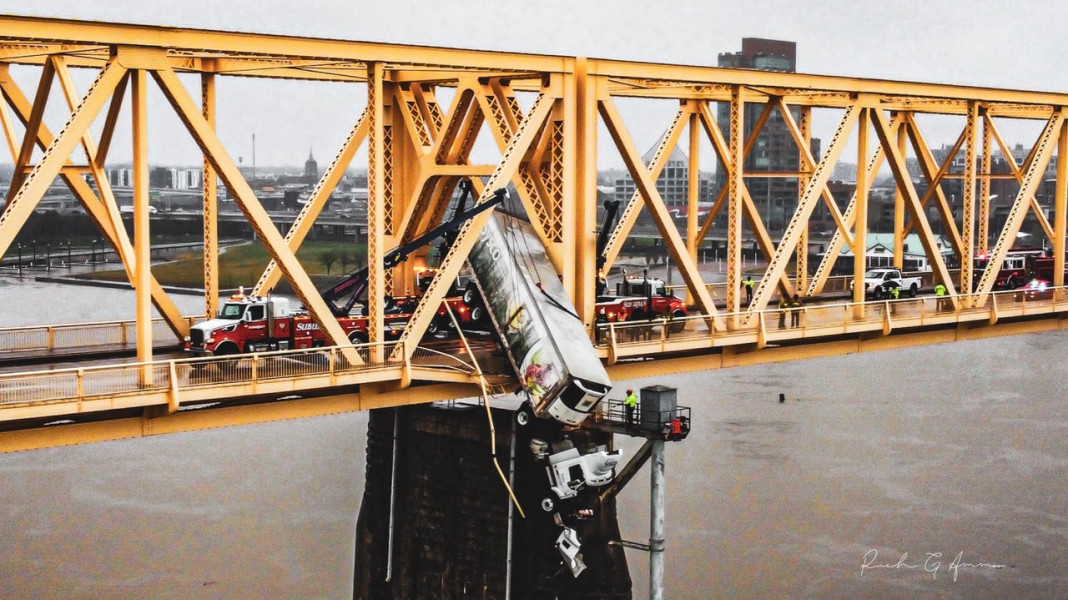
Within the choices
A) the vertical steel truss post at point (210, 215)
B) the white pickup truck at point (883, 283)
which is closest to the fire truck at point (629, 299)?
the vertical steel truss post at point (210, 215)

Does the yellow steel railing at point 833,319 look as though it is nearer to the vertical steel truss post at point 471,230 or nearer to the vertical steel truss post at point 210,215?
the vertical steel truss post at point 471,230

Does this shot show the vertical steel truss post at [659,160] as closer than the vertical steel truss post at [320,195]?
No

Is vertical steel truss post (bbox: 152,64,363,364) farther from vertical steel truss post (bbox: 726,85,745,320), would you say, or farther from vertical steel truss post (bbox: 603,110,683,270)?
vertical steel truss post (bbox: 603,110,683,270)

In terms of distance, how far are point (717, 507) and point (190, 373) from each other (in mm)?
26715

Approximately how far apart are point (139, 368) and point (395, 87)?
11.0 metres

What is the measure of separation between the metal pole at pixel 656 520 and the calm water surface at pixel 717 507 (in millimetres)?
10032

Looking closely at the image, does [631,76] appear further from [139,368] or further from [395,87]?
[139,368]

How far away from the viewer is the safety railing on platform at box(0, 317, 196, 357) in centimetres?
2936

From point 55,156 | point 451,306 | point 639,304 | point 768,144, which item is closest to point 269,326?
point 451,306

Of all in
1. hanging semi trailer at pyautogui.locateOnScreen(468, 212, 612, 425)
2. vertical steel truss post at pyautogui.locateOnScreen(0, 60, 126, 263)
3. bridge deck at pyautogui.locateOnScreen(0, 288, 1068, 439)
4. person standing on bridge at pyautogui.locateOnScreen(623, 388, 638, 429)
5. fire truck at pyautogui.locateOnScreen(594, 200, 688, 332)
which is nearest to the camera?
vertical steel truss post at pyautogui.locateOnScreen(0, 60, 126, 263)

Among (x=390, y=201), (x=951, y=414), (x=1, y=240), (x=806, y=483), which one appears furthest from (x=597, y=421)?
(x=951, y=414)

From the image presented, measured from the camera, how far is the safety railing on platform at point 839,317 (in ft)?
102

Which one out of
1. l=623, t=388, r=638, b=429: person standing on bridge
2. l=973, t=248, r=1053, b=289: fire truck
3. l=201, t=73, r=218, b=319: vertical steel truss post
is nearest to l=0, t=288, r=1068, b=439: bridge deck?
l=623, t=388, r=638, b=429: person standing on bridge

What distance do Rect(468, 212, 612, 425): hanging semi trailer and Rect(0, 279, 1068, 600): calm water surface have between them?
12.9 meters
